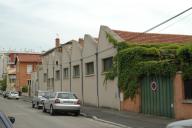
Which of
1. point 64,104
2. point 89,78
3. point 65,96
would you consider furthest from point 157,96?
point 89,78

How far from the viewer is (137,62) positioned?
27.4 meters

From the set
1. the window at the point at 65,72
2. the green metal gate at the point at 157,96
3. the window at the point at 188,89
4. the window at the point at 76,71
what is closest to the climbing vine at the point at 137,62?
the green metal gate at the point at 157,96

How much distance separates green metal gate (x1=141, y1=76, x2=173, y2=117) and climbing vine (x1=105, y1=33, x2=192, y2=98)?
448mm

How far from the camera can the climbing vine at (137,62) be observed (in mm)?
23548

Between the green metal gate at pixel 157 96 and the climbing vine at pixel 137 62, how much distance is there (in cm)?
45

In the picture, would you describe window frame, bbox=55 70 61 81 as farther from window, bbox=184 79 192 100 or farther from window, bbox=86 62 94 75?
window, bbox=184 79 192 100

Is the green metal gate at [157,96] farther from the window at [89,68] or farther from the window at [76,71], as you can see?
the window at [76,71]

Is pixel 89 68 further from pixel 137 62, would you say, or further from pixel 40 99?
pixel 137 62

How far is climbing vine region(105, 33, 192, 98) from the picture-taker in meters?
23.5

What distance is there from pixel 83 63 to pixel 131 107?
46.4 feet

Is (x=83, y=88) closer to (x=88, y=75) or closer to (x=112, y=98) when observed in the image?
(x=88, y=75)

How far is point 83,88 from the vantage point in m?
40.9

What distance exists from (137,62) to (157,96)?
156 inches

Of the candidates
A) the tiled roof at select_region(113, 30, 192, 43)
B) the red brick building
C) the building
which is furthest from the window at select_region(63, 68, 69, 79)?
the red brick building
